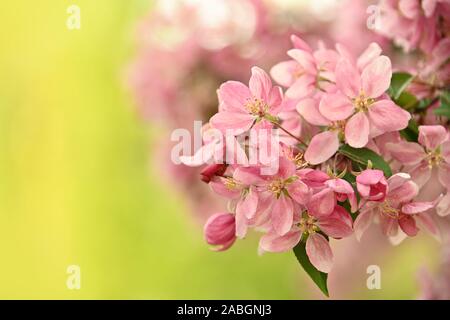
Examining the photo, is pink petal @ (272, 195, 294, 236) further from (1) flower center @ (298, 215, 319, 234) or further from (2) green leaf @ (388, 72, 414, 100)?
(2) green leaf @ (388, 72, 414, 100)

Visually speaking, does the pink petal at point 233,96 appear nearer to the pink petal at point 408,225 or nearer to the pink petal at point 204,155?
the pink petal at point 204,155

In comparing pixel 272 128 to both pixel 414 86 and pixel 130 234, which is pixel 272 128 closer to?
pixel 414 86

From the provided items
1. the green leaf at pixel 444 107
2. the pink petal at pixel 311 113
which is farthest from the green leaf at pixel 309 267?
the green leaf at pixel 444 107

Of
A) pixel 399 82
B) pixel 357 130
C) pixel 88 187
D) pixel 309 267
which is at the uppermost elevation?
pixel 88 187

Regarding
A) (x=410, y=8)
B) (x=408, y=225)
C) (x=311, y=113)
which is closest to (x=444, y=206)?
Result: (x=408, y=225)

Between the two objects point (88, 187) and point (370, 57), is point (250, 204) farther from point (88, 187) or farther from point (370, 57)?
point (88, 187)

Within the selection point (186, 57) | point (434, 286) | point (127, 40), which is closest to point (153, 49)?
point (186, 57)
